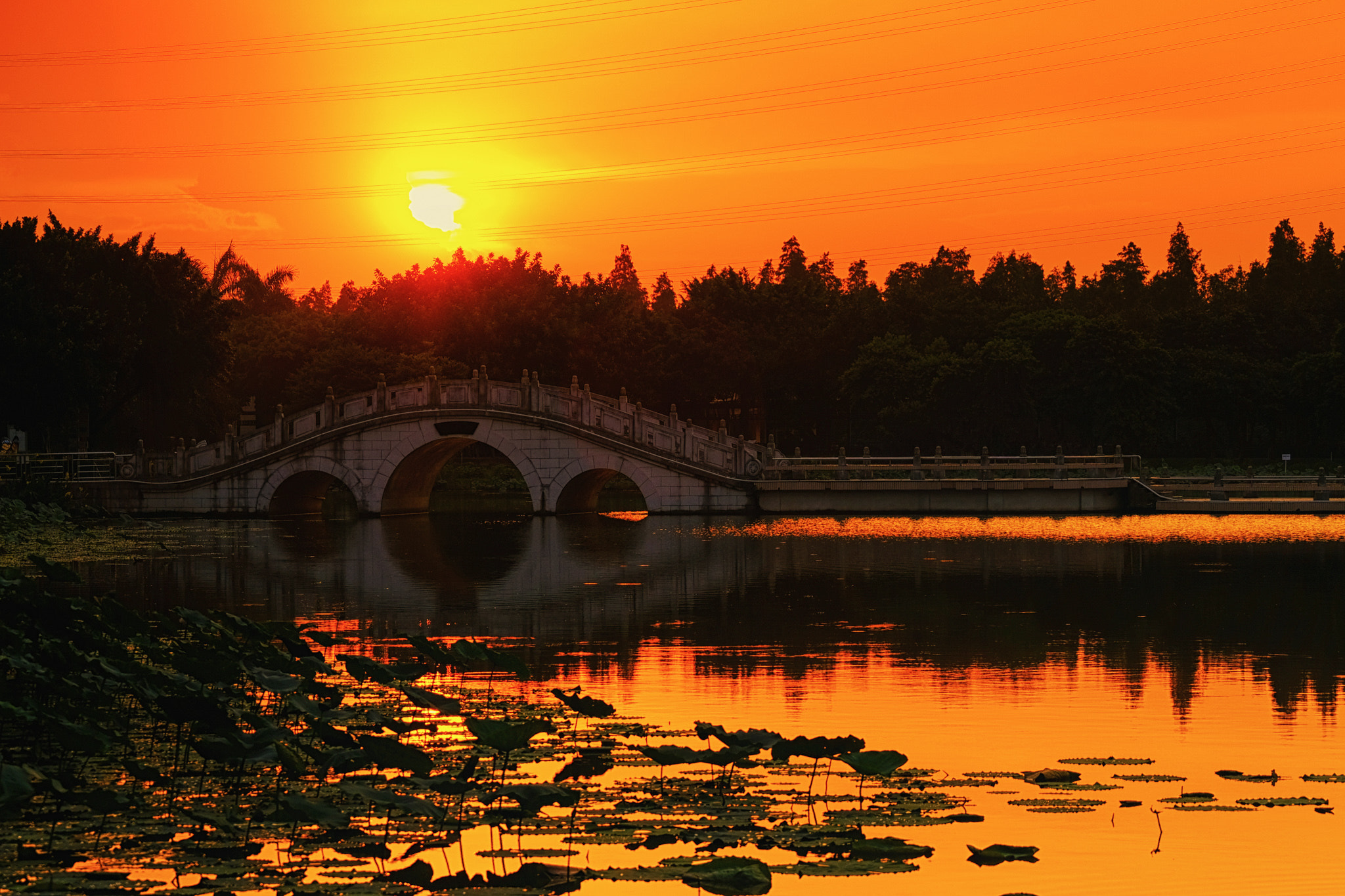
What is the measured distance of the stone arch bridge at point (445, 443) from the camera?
46.4 m

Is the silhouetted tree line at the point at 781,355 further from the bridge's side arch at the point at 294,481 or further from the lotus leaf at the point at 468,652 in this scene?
the lotus leaf at the point at 468,652

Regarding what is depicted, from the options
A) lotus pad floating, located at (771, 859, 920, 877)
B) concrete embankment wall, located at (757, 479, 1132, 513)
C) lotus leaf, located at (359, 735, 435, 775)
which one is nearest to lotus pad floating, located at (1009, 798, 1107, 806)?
lotus pad floating, located at (771, 859, 920, 877)

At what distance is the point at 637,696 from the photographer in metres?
13.8

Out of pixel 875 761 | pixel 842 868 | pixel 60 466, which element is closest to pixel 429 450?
pixel 60 466

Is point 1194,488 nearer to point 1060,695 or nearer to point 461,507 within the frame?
point 461,507

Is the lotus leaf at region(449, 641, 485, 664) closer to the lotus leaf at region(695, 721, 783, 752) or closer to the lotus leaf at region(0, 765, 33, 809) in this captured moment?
the lotus leaf at region(695, 721, 783, 752)

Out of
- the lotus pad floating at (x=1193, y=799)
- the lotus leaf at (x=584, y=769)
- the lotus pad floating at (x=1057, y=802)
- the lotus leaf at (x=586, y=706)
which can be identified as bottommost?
the lotus pad floating at (x=1193, y=799)

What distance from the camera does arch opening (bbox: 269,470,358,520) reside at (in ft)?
162

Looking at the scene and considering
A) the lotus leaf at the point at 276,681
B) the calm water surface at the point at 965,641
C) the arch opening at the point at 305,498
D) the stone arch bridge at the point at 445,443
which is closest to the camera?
the calm water surface at the point at 965,641

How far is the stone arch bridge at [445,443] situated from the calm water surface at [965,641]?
8875 mm

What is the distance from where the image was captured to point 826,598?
22.4 m

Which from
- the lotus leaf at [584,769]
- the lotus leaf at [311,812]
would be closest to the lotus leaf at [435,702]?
the lotus leaf at [584,769]

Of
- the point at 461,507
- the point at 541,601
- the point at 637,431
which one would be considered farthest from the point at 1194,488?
Answer: the point at 541,601

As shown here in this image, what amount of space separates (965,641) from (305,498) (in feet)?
121
